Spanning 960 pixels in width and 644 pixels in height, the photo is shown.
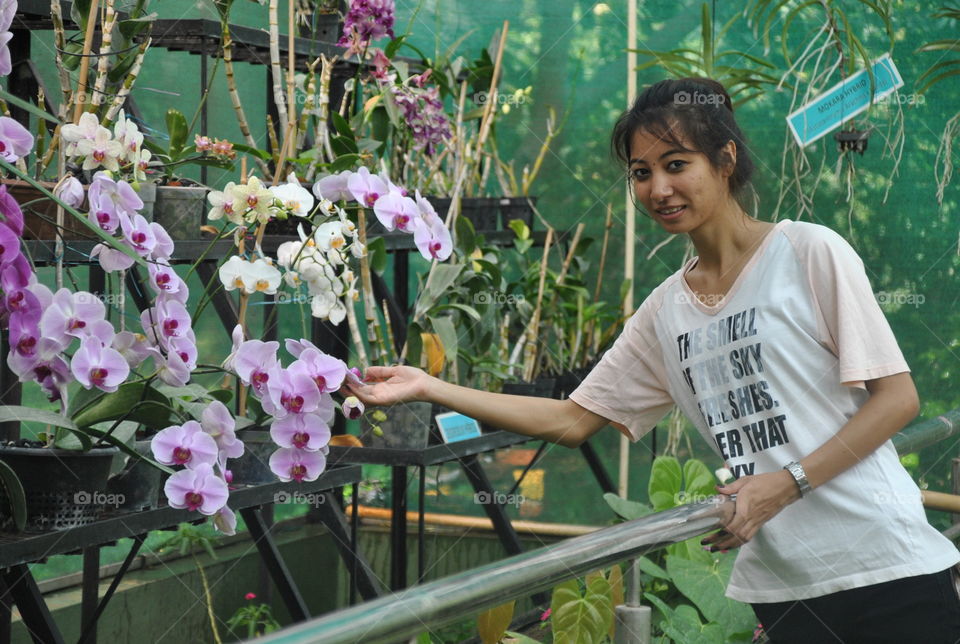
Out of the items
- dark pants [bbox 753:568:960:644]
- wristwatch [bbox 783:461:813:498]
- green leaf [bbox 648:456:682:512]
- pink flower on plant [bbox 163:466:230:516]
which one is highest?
wristwatch [bbox 783:461:813:498]

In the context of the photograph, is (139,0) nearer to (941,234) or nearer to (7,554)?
(7,554)

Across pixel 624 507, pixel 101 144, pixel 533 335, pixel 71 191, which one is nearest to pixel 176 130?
pixel 101 144

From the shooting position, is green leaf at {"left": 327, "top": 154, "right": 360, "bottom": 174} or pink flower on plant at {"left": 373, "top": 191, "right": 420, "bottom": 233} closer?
pink flower on plant at {"left": 373, "top": 191, "right": 420, "bottom": 233}

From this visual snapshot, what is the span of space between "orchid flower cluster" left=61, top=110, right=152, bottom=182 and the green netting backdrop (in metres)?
1.54

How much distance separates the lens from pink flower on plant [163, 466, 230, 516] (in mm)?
1259

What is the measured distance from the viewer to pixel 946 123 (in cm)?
338

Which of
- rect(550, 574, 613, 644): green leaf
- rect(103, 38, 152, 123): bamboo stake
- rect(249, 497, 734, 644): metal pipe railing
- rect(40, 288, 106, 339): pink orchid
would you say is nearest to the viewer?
rect(249, 497, 734, 644): metal pipe railing

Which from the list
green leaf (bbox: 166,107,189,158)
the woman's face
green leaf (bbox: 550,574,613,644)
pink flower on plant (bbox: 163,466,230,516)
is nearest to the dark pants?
green leaf (bbox: 550,574,613,644)

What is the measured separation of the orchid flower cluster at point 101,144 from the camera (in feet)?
4.73

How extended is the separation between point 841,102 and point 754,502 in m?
2.13

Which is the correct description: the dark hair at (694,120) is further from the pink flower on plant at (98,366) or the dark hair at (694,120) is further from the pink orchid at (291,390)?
the pink flower on plant at (98,366)

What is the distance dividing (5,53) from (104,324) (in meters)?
0.30

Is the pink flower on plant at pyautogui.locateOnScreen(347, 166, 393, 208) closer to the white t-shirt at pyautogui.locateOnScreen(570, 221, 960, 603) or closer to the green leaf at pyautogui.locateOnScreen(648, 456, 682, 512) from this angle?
the white t-shirt at pyautogui.locateOnScreen(570, 221, 960, 603)

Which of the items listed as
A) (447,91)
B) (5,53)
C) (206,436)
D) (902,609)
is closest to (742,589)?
(902,609)
